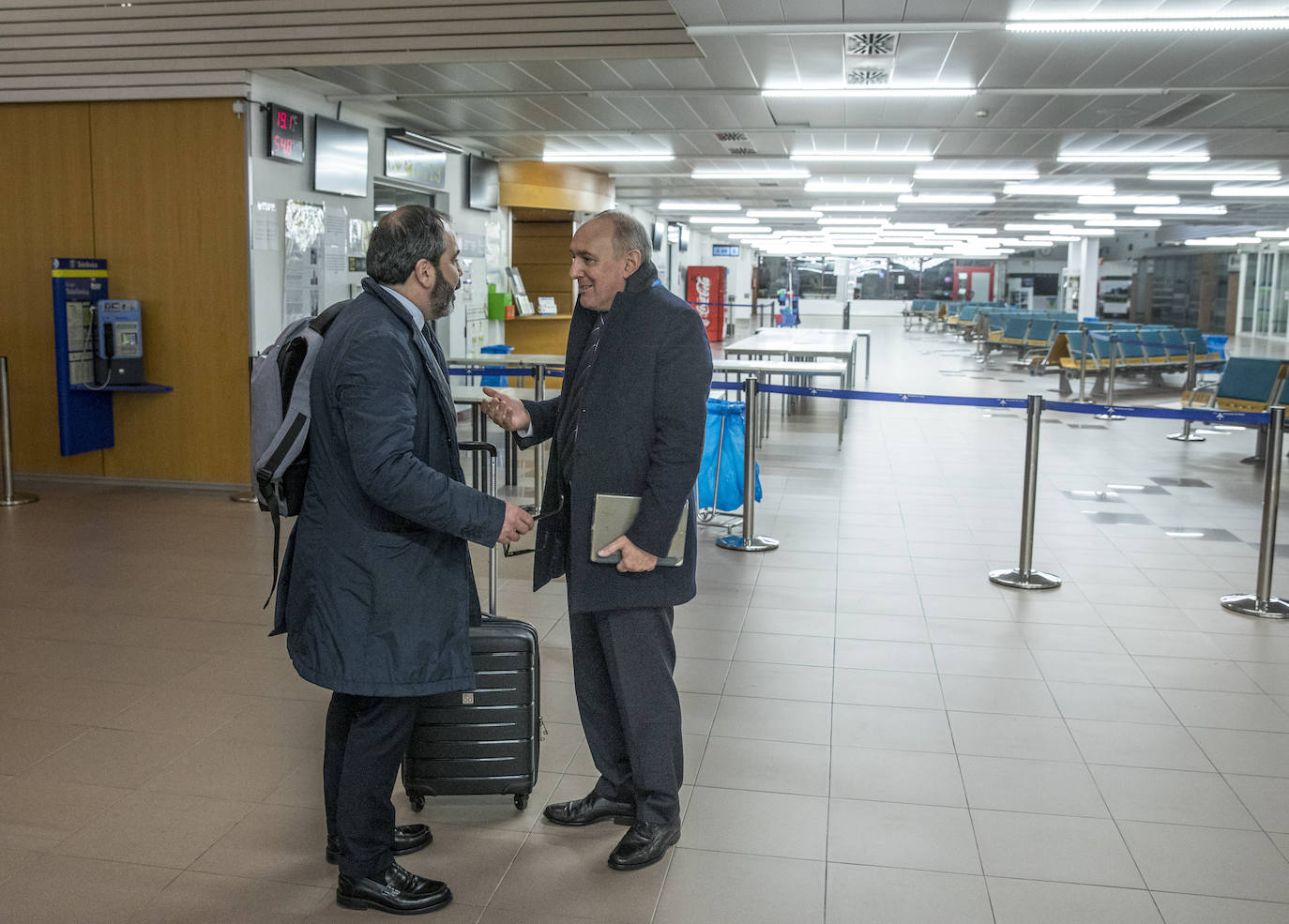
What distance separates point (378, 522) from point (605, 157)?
11.0 metres

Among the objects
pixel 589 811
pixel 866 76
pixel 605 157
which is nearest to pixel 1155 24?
pixel 866 76

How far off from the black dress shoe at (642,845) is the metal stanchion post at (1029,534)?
10.6 ft

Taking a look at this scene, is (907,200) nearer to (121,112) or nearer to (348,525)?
(121,112)


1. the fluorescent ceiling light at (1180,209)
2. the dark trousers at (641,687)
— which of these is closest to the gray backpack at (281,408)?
the dark trousers at (641,687)

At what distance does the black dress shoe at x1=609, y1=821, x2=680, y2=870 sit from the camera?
2.75m

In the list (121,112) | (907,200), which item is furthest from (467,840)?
(907,200)

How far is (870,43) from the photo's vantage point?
23.6 ft

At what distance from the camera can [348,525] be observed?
244 cm

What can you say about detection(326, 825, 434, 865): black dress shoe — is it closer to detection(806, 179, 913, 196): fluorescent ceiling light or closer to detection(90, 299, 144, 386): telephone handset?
detection(90, 299, 144, 386): telephone handset

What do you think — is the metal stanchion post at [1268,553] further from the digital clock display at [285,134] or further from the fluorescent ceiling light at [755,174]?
the fluorescent ceiling light at [755,174]

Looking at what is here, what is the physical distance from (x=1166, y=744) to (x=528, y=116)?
7.84 m

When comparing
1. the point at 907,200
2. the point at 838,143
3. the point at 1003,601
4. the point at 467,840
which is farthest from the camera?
the point at 907,200

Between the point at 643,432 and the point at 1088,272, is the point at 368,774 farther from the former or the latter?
the point at 1088,272

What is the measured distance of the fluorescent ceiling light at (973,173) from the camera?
13.9 metres
